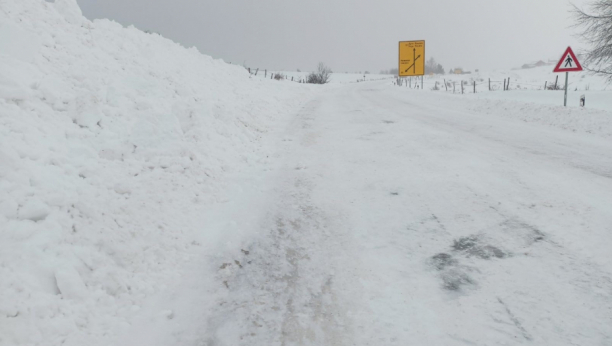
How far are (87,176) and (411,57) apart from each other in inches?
1407

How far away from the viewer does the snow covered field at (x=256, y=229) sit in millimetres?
2490

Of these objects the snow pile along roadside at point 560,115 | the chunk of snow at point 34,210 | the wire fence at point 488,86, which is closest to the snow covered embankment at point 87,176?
the chunk of snow at point 34,210

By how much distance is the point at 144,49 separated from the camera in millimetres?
10195

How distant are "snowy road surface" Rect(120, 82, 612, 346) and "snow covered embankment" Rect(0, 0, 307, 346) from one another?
47cm

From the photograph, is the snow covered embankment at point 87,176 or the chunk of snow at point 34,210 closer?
the snow covered embankment at point 87,176

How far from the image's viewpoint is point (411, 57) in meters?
35.5

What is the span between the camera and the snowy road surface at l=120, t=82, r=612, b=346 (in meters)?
2.45

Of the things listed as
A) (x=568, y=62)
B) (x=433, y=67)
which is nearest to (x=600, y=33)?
(x=568, y=62)

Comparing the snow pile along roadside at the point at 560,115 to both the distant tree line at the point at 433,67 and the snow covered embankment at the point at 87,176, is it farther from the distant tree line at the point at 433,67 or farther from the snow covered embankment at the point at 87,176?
the distant tree line at the point at 433,67

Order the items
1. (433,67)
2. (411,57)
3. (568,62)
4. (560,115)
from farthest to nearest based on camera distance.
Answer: (433,67) < (411,57) < (568,62) < (560,115)

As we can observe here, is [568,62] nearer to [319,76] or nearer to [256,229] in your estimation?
[256,229]

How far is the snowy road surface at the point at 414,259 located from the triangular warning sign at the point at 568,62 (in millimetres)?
7659

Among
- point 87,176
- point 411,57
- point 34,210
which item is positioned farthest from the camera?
point 411,57

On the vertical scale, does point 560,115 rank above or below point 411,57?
below
